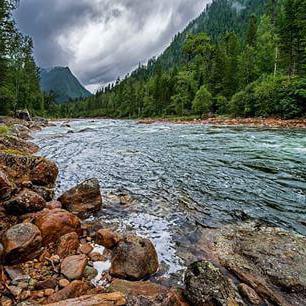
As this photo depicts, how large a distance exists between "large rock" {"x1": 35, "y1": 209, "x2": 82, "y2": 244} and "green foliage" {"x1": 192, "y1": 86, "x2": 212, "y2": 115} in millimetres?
51340

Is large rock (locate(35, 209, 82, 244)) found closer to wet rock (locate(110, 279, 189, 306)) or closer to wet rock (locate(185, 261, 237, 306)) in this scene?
wet rock (locate(110, 279, 189, 306))

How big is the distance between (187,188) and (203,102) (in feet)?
157

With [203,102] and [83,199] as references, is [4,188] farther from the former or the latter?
[203,102]

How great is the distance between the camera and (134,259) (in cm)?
504

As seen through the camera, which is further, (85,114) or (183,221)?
(85,114)

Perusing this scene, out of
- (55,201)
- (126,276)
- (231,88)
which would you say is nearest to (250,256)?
(126,276)

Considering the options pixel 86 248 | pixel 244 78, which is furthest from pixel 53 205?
pixel 244 78

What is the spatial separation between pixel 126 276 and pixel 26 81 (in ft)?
199

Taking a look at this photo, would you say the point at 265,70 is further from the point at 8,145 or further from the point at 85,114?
the point at 85,114

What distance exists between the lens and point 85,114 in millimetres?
136500

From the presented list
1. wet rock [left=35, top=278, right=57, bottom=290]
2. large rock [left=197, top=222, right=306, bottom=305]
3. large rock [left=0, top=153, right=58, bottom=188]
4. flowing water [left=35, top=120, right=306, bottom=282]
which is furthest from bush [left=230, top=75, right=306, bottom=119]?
wet rock [left=35, top=278, right=57, bottom=290]

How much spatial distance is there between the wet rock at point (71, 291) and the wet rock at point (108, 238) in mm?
1383

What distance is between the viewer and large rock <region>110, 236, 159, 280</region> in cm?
488

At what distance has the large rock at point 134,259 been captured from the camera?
4.88m
